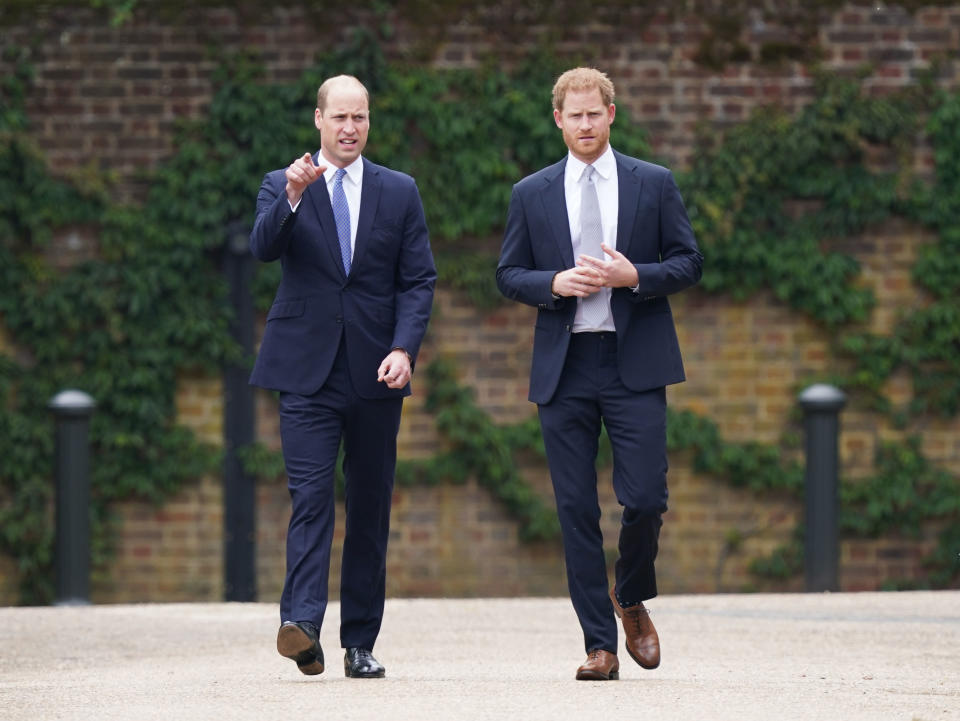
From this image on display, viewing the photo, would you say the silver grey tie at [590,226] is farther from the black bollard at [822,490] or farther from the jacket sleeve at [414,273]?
the black bollard at [822,490]

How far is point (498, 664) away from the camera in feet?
20.4

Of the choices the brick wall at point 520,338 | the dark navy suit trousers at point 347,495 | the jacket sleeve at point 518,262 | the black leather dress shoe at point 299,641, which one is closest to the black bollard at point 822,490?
the brick wall at point 520,338

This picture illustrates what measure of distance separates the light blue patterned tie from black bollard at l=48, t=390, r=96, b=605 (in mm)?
3400

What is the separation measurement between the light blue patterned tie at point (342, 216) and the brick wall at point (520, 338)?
3838mm

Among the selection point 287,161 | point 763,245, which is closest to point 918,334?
point 763,245

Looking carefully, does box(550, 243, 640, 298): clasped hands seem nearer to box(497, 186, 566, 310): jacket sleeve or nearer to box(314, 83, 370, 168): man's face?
box(497, 186, 566, 310): jacket sleeve

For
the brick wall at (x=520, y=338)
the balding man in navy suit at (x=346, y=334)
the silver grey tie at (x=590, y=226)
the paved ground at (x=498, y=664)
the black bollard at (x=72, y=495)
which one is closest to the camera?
the paved ground at (x=498, y=664)

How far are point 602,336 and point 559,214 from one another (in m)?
0.43

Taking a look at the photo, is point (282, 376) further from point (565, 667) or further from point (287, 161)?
point (287, 161)

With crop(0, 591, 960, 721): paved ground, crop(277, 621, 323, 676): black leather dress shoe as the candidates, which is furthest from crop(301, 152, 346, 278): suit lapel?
crop(0, 591, 960, 721): paved ground

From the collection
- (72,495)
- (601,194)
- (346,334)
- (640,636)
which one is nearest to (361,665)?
(640,636)

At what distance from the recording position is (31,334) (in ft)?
30.6

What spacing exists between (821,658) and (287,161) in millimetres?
4311

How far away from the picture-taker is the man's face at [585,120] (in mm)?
5484
